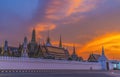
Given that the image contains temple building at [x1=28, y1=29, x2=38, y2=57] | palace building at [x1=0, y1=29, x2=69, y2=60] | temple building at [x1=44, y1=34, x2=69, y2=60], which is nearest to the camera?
palace building at [x1=0, y1=29, x2=69, y2=60]

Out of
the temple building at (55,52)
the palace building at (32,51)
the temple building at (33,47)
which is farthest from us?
the temple building at (55,52)

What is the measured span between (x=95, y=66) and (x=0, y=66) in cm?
9147

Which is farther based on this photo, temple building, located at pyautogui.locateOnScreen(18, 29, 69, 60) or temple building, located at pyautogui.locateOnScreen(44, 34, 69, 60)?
temple building, located at pyautogui.locateOnScreen(44, 34, 69, 60)

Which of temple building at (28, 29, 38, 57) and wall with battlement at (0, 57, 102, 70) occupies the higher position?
temple building at (28, 29, 38, 57)

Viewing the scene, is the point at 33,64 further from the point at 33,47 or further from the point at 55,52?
the point at 55,52

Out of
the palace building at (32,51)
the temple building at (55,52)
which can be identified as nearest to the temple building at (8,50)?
the palace building at (32,51)

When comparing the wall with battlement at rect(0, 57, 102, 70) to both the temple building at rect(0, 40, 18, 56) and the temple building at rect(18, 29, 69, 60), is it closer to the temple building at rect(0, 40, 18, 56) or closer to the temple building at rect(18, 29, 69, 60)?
the temple building at rect(18, 29, 69, 60)

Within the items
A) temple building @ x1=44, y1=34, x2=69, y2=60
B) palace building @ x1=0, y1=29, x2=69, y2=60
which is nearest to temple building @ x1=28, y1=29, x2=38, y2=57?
palace building @ x1=0, y1=29, x2=69, y2=60

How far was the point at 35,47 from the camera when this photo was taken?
15650cm

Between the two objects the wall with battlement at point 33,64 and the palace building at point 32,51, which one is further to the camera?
the palace building at point 32,51

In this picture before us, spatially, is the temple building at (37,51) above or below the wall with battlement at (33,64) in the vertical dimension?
above

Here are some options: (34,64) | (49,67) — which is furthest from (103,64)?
(34,64)

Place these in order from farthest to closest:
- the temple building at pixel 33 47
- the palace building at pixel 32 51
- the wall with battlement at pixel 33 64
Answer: the temple building at pixel 33 47, the palace building at pixel 32 51, the wall with battlement at pixel 33 64

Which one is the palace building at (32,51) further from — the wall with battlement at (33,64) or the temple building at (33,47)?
the wall with battlement at (33,64)
